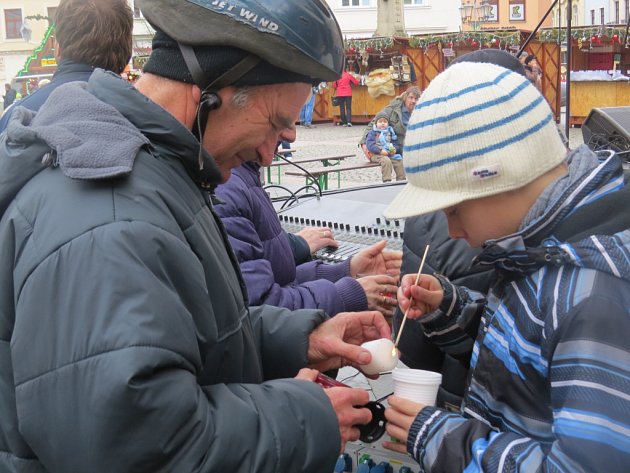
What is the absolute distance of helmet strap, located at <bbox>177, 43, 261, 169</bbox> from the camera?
64.2 inches

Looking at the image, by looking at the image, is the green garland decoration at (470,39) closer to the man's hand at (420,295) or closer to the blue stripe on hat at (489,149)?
the man's hand at (420,295)

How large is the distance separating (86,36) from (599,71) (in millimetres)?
17858

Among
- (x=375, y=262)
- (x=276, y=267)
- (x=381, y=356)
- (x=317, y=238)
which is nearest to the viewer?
(x=381, y=356)

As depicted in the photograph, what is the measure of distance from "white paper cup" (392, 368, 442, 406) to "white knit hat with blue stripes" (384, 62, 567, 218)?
1.27 ft

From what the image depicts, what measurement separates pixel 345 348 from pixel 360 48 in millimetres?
22449

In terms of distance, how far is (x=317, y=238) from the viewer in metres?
3.46

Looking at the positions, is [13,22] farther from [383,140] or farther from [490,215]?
[490,215]

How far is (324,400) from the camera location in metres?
1.54

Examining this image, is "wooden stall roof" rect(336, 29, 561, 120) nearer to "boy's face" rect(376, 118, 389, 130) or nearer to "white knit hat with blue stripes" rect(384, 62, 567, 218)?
"boy's face" rect(376, 118, 389, 130)

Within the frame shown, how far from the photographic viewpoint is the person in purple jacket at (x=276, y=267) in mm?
2704

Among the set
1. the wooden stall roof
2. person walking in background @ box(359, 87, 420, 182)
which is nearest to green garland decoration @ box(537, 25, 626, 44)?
the wooden stall roof

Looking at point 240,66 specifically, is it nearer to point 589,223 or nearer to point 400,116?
point 589,223

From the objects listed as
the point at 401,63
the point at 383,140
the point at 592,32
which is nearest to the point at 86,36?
the point at 383,140

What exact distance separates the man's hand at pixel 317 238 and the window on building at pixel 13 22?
1887 inches
